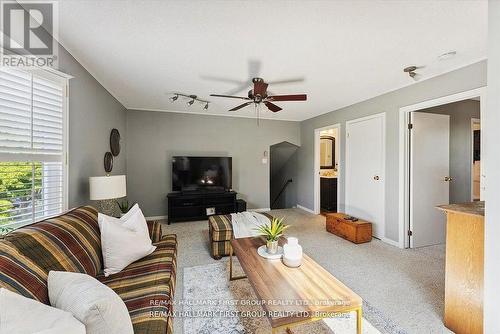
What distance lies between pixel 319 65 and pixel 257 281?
7.70ft

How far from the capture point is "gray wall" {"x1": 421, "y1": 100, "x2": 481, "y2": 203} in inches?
144

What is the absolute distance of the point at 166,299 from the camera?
1.39 metres

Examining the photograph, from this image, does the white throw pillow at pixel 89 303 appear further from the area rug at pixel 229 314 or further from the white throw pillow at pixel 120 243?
the area rug at pixel 229 314

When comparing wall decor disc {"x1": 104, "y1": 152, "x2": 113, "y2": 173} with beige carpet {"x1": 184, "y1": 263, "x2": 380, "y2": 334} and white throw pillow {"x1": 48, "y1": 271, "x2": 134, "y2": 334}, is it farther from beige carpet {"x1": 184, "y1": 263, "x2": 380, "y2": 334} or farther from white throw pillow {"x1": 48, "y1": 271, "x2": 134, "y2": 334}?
white throw pillow {"x1": 48, "y1": 271, "x2": 134, "y2": 334}

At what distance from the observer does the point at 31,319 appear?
30.4 inches

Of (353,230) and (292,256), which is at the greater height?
(292,256)

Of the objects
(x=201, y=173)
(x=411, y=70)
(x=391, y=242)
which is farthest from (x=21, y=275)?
(x=391, y=242)

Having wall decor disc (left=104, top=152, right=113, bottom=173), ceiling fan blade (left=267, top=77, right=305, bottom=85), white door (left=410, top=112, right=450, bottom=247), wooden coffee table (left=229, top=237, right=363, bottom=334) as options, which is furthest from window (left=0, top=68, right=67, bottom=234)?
white door (left=410, top=112, right=450, bottom=247)

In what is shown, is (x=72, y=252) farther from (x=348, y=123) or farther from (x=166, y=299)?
(x=348, y=123)

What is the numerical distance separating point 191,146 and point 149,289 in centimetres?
394

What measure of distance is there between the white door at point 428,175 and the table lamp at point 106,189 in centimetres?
397

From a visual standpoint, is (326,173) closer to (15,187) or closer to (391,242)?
(391,242)

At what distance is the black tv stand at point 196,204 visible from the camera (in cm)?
457

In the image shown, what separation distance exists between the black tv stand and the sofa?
2.58 meters
